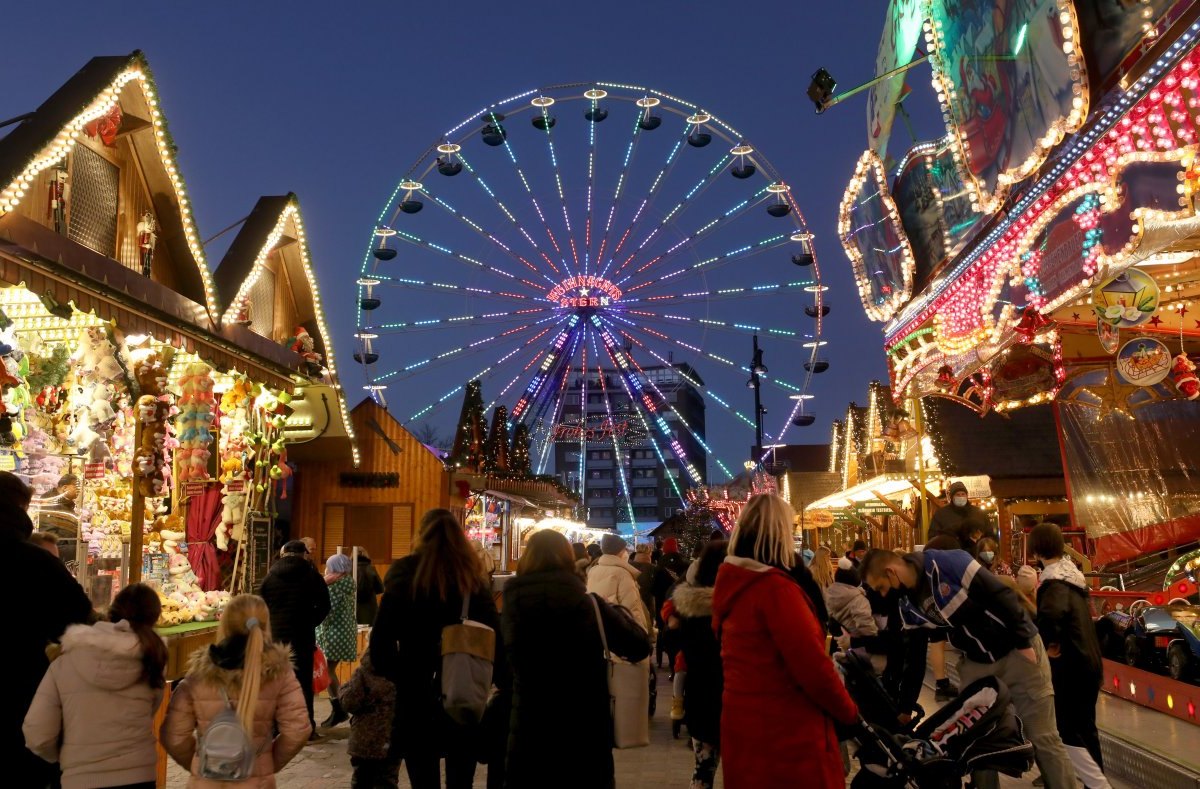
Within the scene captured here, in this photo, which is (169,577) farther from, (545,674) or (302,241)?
(545,674)

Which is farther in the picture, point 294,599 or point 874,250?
point 874,250

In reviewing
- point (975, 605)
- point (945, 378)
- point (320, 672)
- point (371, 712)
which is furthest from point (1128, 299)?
point (320, 672)

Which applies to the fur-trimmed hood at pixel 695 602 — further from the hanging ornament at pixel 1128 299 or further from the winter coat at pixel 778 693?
the hanging ornament at pixel 1128 299

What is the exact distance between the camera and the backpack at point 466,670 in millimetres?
4730

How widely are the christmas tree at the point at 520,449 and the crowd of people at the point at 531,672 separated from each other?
1871 cm

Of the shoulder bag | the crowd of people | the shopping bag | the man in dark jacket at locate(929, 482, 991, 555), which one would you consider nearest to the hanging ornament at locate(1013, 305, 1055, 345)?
the man in dark jacket at locate(929, 482, 991, 555)

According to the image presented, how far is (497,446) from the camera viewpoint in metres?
21.3

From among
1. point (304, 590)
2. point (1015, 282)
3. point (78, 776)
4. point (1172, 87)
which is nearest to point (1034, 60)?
point (1172, 87)

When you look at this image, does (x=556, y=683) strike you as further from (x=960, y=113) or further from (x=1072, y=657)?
(x=960, y=113)

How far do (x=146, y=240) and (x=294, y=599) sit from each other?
3958mm

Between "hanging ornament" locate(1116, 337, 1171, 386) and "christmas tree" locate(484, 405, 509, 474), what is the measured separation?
39.2ft

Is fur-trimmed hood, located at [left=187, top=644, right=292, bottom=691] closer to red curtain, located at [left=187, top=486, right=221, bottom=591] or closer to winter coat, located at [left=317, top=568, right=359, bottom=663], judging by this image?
winter coat, located at [left=317, top=568, right=359, bottom=663]

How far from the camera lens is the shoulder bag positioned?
4.83 meters

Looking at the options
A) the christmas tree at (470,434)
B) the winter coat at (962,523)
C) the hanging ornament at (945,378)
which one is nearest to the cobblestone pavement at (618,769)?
the winter coat at (962,523)
